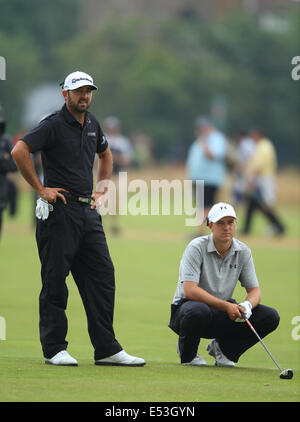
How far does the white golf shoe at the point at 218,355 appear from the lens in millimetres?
9055

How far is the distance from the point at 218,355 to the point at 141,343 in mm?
1609

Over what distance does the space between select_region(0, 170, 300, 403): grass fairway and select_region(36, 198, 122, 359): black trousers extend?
0.88 ft

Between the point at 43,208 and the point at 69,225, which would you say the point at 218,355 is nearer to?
the point at 69,225

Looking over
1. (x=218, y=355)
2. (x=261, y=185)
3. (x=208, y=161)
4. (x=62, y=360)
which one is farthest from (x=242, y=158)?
(x=62, y=360)

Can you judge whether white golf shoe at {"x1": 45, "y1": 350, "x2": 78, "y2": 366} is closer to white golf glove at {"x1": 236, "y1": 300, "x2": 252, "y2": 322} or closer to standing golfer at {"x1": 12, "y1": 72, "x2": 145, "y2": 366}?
standing golfer at {"x1": 12, "y1": 72, "x2": 145, "y2": 366}

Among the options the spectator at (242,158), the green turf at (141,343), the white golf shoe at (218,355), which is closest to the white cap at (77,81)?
the green turf at (141,343)

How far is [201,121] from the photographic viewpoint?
865 inches

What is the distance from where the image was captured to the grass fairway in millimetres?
7398

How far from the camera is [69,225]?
8.54 m

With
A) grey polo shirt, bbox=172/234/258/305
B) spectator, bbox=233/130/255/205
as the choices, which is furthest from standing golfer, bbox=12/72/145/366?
spectator, bbox=233/130/255/205

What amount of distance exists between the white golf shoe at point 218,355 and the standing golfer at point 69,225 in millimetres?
762

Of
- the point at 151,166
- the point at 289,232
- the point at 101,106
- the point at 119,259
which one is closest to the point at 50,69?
the point at 101,106

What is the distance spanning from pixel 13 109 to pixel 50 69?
9.34 metres

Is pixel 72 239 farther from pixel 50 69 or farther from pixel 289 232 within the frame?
pixel 50 69
